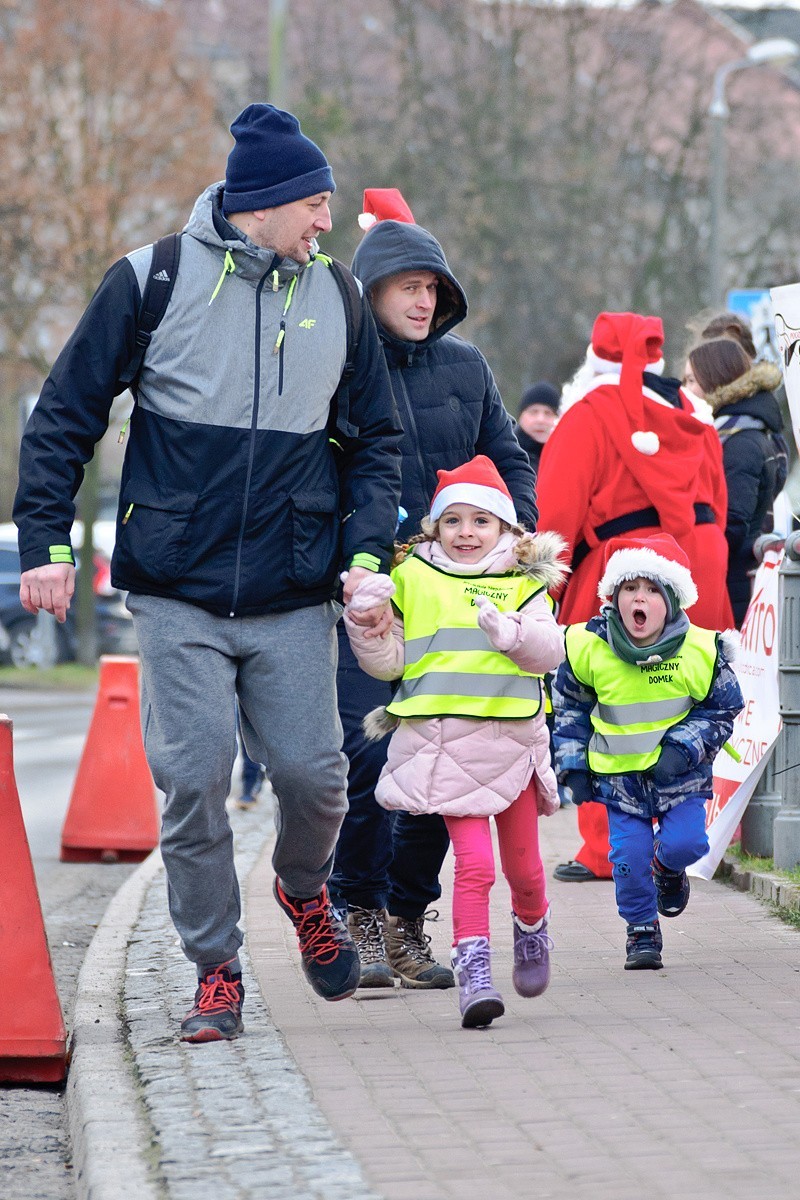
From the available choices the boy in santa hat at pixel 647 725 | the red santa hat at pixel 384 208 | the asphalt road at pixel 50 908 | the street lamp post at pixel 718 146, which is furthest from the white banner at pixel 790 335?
the street lamp post at pixel 718 146

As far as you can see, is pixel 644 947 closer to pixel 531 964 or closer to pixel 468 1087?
pixel 531 964

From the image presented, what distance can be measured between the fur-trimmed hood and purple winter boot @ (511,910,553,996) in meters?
3.56

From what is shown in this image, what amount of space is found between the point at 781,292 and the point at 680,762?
1.70 meters

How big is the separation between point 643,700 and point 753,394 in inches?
107

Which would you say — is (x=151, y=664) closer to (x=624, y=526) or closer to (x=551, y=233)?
(x=624, y=526)

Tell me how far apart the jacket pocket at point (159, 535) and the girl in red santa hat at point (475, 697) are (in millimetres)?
513

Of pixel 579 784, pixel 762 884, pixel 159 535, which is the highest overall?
pixel 159 535

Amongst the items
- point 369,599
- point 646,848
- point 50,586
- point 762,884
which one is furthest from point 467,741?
point 762,884

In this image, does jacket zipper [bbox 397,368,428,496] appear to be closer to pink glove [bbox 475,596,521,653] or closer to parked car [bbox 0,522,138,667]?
pink glove [bbox 475,596,521,653]

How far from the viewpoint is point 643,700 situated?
19.1 ft

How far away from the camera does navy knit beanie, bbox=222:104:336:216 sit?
476 centimetres

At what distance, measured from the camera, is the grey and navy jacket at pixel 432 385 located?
5.57m

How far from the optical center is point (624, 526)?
279 inches

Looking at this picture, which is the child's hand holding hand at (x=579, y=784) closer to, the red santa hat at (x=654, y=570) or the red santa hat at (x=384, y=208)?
the red santa hat at (x=654, y=570)
